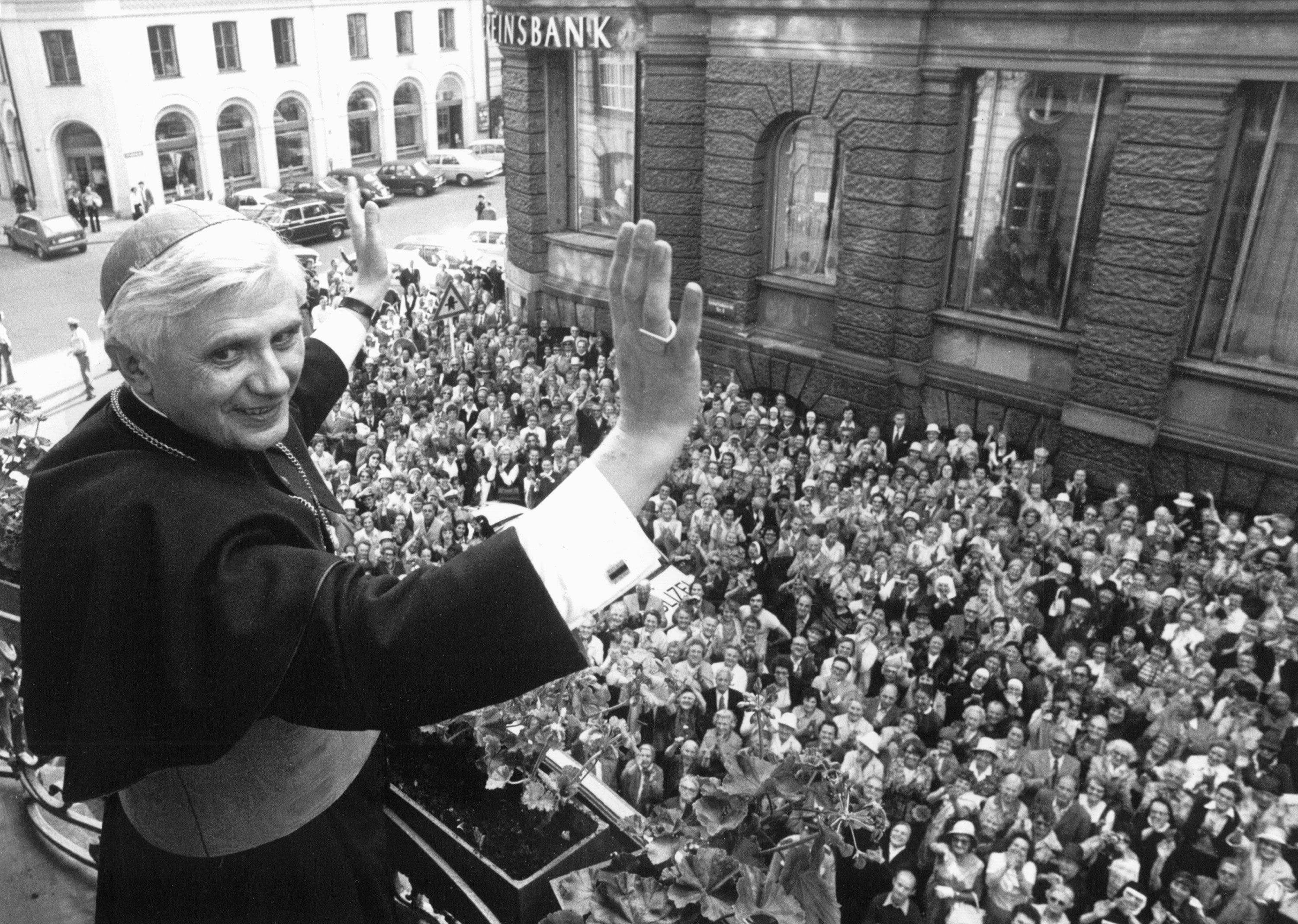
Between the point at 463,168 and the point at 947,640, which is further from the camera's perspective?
the point at 463,168

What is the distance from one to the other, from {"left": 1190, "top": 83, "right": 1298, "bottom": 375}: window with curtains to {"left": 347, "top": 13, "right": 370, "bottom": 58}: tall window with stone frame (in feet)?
117

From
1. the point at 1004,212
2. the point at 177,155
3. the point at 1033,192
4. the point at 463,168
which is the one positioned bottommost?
the point at 463,168

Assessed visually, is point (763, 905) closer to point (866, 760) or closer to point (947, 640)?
point (866, 760)

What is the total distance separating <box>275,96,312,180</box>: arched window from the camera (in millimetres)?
39656

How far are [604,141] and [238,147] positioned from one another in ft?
83.0

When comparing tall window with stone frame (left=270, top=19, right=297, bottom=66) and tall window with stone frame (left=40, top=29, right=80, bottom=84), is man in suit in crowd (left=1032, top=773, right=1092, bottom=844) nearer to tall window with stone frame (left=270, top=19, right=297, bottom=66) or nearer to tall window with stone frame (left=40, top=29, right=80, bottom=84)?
tall window with stone frame (left=40, top=29, right=80, bottom=84)

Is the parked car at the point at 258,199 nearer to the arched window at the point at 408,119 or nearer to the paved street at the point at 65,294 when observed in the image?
the paved street at the point at 65,294

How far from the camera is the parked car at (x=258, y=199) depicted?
3225cm

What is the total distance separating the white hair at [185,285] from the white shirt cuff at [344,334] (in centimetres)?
103

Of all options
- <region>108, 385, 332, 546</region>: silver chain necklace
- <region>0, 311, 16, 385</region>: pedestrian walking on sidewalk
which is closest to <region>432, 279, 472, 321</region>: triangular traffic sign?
<region>0, 311, 16, 385</region>: pedestrian walking on sidewalk

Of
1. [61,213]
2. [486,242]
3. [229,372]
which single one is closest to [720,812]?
[229,372]

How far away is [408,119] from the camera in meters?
45.0

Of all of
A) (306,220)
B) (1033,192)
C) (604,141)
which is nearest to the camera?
(1033,192)

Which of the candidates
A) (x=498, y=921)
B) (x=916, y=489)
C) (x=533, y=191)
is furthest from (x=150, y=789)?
(x=533, y=191)
